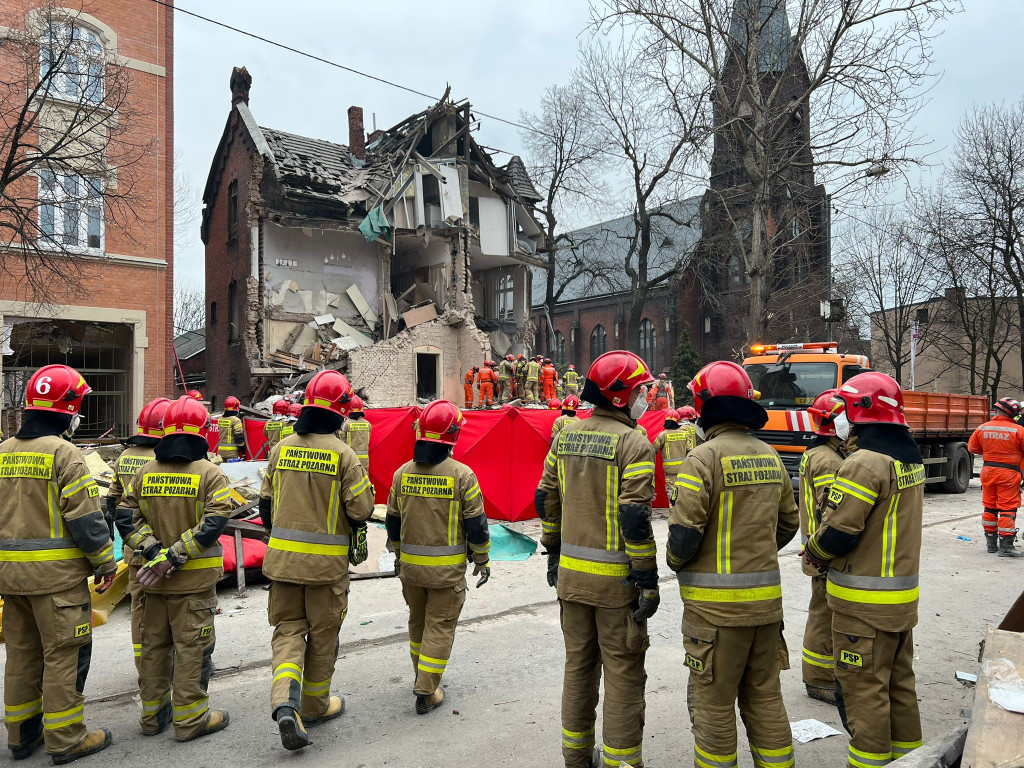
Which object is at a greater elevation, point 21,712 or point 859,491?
point 859,491

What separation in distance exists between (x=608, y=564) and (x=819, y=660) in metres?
2.08

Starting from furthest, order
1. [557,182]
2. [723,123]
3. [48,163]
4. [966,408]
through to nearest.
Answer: [557,182] → [723,123] → [966,408] → [48,163]

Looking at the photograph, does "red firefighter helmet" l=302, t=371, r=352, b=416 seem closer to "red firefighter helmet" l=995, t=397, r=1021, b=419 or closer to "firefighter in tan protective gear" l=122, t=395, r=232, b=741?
"firefighter in tan protective gear" l=122, t=395, r=232, b=741

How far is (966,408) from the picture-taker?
633 inches

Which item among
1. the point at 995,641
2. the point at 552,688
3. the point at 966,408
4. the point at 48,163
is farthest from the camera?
the point at 966,408

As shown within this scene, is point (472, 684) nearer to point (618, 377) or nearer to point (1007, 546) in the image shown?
point (618, 377)

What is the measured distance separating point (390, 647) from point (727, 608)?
3394mm

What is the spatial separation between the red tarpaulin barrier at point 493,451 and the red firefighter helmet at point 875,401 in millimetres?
7257

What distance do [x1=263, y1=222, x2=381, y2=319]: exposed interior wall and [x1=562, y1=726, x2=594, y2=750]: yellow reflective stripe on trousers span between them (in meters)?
23.5

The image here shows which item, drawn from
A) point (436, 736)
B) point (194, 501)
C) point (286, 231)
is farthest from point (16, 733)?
point (286, 231)

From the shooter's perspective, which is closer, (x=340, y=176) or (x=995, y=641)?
(x=995, y=641)

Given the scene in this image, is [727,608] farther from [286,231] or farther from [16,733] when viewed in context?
[286,231]

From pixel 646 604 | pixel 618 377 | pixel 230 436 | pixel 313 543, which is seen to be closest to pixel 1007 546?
pixel 646 604

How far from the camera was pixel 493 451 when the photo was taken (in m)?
10.8
